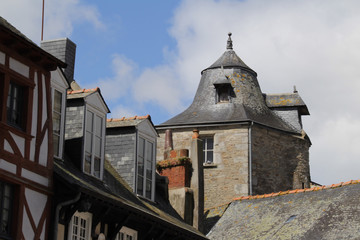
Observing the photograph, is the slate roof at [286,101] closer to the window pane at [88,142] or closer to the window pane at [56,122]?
the window pane at [88,142]

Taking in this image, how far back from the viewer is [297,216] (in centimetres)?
2373

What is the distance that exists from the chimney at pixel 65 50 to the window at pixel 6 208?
21.7 ft

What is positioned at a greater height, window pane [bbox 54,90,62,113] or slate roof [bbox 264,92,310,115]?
slate roof [bbox 264,92,310,115]

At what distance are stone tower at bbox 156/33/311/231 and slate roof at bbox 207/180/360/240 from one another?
21.5 ft

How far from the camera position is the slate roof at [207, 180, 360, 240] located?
2234cm

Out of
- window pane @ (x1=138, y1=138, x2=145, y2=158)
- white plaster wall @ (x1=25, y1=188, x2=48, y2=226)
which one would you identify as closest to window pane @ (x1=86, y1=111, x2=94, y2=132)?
window pane @ (x1=138, y1=138, x2=145, y2=158)

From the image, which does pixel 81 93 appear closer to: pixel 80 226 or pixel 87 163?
pixel 87 163

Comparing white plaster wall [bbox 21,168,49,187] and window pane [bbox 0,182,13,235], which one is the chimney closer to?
white plaster wall [bbox 21,168,49,187]

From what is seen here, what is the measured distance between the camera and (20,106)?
1388cm

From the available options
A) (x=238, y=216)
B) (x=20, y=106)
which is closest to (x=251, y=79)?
(x=238, y=216)

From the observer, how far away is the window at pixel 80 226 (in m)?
14.6

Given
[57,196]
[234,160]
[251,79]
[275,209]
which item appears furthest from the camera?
[251,79]

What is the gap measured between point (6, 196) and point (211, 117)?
2180 cm

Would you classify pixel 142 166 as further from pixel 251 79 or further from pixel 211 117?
pixel 251 79
